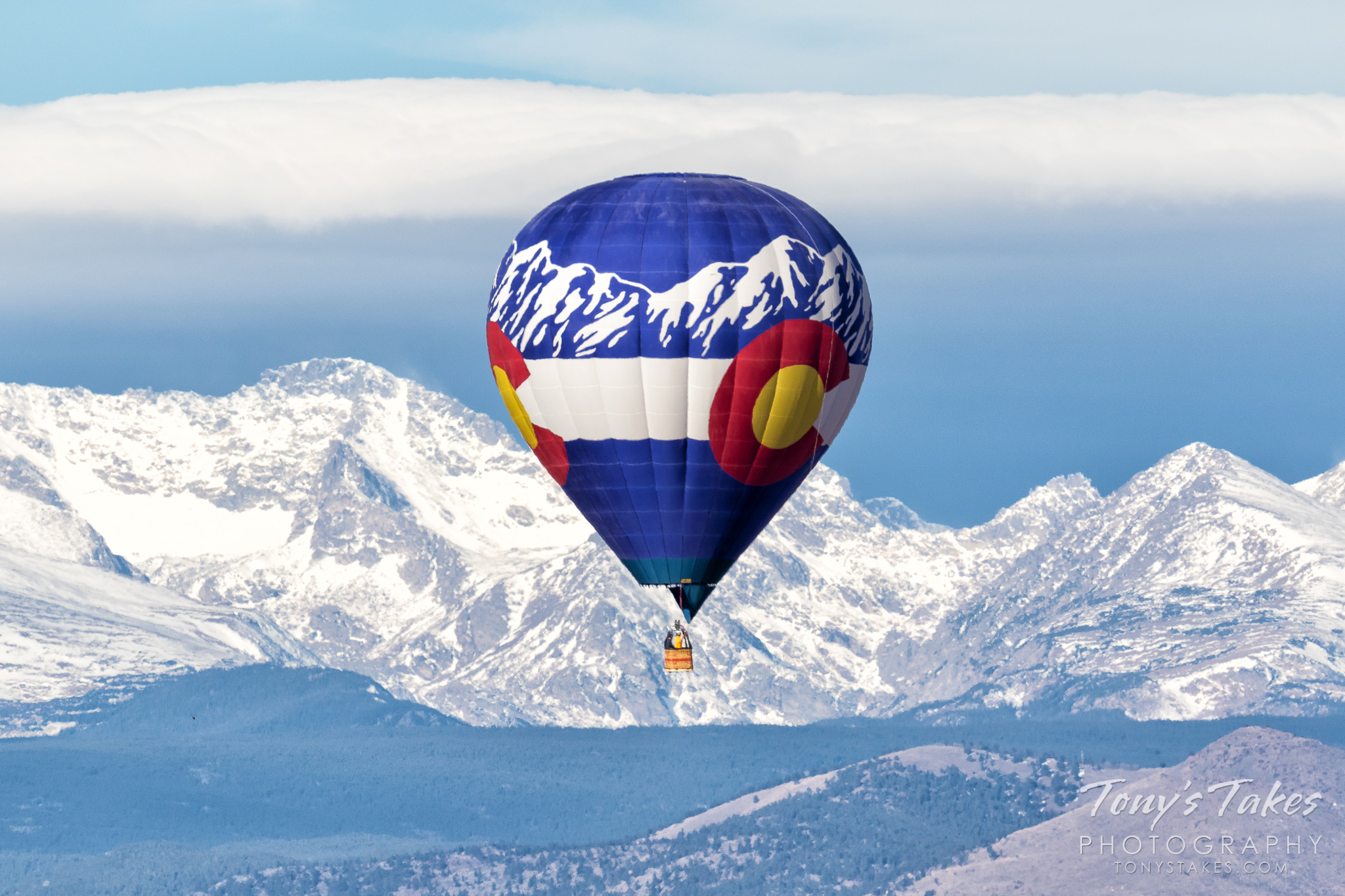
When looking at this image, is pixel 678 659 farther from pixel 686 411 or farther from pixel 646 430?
pixel 686 411

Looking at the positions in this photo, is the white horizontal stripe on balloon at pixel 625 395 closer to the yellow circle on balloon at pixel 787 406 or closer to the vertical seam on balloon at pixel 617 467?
the vertical seam on balloon at pixel 617 467

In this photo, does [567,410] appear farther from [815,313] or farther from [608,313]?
[815,313]

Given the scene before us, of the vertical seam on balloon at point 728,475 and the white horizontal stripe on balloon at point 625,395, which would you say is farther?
the vertical seam on balloon at point 728,475

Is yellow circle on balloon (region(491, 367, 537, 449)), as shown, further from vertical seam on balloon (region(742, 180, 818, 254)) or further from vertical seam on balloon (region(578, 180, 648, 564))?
vertical seam on balloon (region(742, 180, 818, 254))

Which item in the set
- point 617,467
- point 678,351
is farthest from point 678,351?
point 617,467

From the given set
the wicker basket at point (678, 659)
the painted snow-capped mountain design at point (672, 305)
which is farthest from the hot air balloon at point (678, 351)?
the wicker basket at point (678, 659)

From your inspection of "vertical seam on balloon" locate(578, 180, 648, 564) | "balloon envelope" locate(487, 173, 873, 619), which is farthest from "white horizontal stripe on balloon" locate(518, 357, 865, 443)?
"vertical seam on balloon" locate(578, 180, 648, 564)
